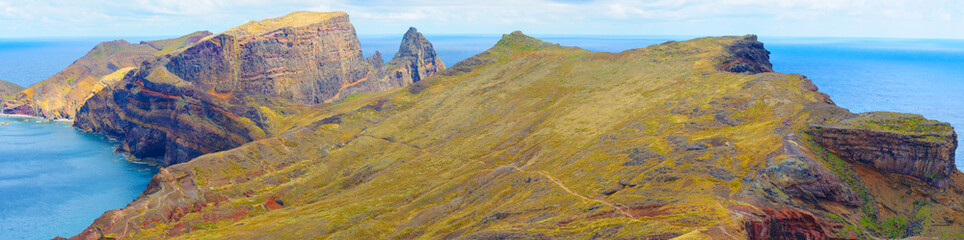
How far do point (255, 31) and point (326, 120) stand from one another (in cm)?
6619

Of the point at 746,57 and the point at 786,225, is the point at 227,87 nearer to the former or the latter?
the point at 746,57

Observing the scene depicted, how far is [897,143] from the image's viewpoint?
2013 inches

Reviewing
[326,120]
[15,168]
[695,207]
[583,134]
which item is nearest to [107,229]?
[326,120]

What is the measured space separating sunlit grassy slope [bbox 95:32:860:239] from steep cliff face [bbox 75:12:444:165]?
14.1 m

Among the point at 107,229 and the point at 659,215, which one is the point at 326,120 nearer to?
Answer: the point at 107,229

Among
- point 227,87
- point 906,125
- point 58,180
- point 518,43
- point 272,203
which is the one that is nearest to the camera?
point 906,125

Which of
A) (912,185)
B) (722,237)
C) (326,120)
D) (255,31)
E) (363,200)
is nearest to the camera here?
(722,237)

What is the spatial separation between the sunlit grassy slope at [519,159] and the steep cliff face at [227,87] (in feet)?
46.4

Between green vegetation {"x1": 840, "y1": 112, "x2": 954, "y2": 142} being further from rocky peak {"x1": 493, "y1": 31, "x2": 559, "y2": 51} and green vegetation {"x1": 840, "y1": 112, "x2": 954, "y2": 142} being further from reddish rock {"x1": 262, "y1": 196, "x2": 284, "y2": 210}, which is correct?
rocky peak {"x1": 493, "y1": 31, "x2": 559, "y2": 51}

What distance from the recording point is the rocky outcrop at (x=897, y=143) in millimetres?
49531

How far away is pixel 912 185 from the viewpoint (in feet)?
165

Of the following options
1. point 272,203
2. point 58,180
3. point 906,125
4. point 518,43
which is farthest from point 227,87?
point 906,125

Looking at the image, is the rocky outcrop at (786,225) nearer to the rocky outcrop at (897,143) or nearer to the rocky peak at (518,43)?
the rocky outcrop at (897,143)

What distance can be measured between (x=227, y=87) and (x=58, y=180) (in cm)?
4585
